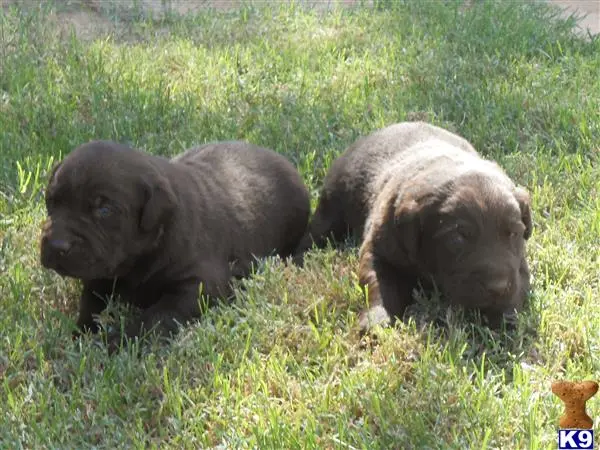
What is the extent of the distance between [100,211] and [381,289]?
150cm

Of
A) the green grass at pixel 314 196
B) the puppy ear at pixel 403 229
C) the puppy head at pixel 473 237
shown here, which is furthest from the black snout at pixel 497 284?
the puppy ear at pixel 403 229

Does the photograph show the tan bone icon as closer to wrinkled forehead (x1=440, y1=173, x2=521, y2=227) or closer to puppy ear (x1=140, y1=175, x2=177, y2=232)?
wrinkled forehead (x1=440, y1=173, x2=521, y2=227)

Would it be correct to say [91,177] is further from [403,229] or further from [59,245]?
[403,229]

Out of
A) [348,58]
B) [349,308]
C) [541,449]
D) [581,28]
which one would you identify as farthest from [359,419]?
[581,28]

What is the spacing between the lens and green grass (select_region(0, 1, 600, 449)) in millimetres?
4223

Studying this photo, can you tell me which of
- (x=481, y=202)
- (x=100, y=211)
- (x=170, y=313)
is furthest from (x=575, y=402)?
(x=100, y=211)

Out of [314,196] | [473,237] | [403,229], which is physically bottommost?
[314,196]

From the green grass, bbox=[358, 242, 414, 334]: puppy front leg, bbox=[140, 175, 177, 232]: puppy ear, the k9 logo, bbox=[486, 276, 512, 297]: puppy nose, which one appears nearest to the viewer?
the k9 logo

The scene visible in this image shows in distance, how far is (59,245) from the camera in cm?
488

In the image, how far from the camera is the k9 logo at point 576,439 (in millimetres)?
3676

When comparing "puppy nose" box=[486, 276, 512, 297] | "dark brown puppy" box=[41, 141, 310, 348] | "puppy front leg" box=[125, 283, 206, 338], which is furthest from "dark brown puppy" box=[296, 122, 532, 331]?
"puppy front leg" box=[125, 283, 206, 338]

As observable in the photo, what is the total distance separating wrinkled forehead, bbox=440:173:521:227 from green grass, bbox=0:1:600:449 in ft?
1.72

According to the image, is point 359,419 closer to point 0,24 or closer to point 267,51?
point 267,51

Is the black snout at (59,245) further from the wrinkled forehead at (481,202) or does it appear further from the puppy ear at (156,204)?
the wrinkled forehead at (481,202)
